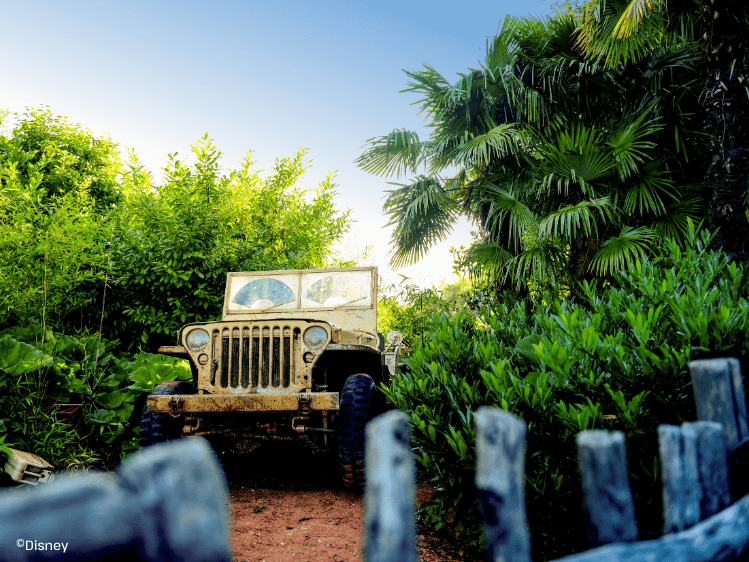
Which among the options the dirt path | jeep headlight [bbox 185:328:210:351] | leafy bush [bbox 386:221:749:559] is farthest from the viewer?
jeep headlight [bbox 185:328:210:351]

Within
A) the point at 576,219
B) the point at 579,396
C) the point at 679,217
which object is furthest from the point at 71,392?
the point at 679,217

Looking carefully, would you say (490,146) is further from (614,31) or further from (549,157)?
(614,31)

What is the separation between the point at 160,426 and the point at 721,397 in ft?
12.6

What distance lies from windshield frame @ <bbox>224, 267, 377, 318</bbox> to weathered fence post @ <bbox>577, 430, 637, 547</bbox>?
420 cm

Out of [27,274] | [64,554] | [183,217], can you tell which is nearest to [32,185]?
[27,274]

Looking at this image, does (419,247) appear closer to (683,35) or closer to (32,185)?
(683,35)

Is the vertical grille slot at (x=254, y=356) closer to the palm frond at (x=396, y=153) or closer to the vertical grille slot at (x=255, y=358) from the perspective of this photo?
the vertical grille slot at (x=255, y=358)

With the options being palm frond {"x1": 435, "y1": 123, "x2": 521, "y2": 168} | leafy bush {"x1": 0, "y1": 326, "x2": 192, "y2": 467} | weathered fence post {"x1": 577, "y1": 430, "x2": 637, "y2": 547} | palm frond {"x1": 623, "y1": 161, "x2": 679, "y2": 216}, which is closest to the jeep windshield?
leafy bush {"x1": 0, "y1": 326, "x2": 192, "y2": 467}

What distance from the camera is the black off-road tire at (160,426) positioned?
390 centimetres

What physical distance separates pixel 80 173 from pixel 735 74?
9.24 meters

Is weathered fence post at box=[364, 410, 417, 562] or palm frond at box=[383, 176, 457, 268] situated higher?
palm frond at box=[383, 176, 457, 268]

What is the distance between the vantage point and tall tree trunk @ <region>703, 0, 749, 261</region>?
466 cm

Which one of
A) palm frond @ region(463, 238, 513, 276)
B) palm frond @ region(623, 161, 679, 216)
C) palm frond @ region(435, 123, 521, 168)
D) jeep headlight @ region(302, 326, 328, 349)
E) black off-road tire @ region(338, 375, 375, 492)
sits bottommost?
black off-road tire @ region(338, 375, 375, 492)

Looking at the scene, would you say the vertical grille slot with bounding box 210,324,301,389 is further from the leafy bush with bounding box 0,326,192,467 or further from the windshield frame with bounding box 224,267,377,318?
the leafy bush with bounding box 0,326,192,467
